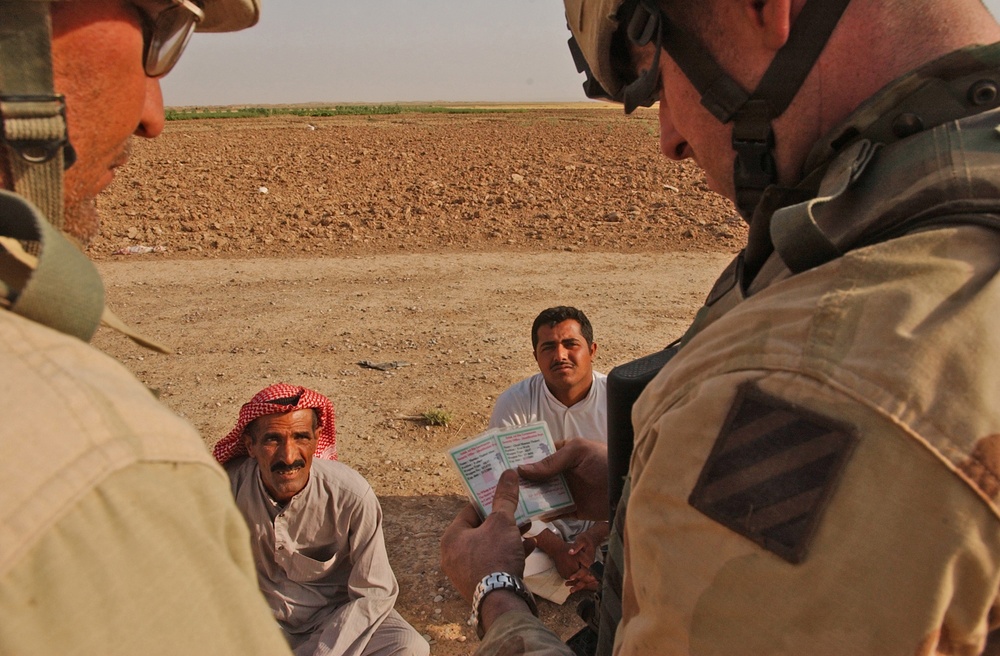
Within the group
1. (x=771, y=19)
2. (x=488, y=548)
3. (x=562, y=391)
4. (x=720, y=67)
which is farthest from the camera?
(x=562, y=391)

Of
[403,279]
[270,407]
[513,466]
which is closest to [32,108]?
[513,466]

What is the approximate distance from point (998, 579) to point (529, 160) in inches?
740

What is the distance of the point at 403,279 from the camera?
1010 cm

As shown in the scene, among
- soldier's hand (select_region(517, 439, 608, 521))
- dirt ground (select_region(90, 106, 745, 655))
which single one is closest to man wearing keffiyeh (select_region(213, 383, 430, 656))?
dirt ground (select_region(90, 106, 745, 655))

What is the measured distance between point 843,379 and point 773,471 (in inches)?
5.4

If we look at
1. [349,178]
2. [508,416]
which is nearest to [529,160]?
[349,178]

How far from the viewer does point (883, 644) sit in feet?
2.94

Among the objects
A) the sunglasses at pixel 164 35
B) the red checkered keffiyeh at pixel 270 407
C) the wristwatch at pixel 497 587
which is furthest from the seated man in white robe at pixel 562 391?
the sunglasses at pixel 164 35

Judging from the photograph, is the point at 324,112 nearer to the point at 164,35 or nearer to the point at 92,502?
the point at 164,35

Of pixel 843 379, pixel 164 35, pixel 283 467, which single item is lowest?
pixel 283 467

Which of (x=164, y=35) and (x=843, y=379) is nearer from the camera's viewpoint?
(x=843, y=379)

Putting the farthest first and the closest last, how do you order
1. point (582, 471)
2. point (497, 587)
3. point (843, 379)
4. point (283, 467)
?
point (283, 467) < point (582, 471) < point (497, 587) < point (843, 379)

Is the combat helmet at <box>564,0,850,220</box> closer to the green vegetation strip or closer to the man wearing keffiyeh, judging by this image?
the man wearing keffiyeh

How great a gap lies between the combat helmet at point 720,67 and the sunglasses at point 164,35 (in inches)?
29.8
